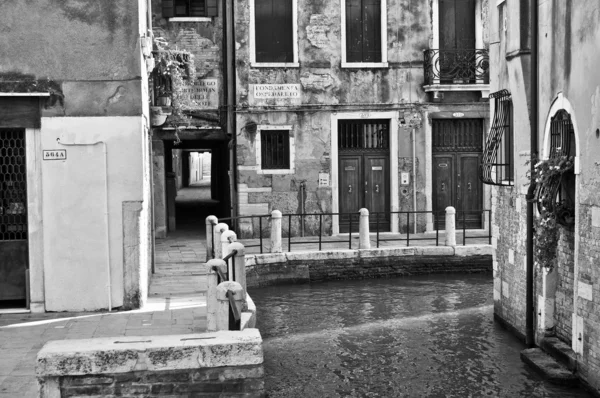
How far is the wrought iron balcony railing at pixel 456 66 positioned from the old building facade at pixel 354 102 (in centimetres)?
2

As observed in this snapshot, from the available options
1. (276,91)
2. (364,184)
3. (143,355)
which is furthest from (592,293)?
(276,91)

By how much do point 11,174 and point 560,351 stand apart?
21.6 ft

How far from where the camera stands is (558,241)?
10312mm

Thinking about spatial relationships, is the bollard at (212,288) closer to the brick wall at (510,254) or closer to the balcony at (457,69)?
the brick wall at (510,254)

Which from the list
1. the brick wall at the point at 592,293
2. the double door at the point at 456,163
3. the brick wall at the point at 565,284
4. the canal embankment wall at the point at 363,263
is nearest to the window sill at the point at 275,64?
the double door at the point at 456,163

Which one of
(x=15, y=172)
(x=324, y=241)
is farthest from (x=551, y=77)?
(x=324, y=241)

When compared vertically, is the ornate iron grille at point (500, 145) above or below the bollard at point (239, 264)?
above

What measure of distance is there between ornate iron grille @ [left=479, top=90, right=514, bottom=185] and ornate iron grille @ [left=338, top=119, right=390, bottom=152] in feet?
26.8

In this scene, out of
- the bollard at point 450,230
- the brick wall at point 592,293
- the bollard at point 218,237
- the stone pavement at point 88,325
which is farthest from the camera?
the bollard at point 450,230

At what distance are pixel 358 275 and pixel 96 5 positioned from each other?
842cm

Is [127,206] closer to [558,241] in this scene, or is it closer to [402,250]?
[558,241]

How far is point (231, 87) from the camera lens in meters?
20.8

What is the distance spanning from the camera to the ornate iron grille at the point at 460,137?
21.1m

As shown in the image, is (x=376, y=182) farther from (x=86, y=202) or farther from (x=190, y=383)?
(x=190, y=383)
